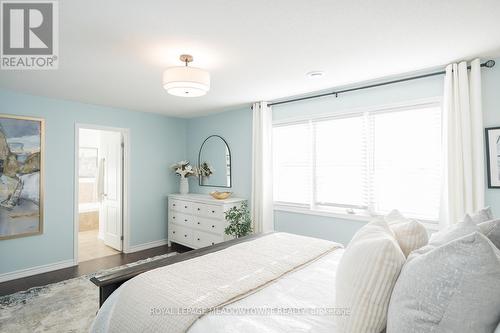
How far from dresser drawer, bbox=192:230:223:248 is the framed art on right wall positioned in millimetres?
3308

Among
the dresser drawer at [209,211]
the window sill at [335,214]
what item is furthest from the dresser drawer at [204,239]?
the window sill at [335,214]

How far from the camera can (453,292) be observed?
813 millimetres

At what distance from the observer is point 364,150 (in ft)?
10.8

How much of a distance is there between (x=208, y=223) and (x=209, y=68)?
252 centimetres

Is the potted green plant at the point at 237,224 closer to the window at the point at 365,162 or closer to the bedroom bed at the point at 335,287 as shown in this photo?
the window at the point at 365,162

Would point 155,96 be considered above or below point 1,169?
above

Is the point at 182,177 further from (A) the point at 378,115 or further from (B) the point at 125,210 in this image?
(A) the point at 378,115

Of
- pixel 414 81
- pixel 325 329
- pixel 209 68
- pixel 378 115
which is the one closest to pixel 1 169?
pixel 209 68

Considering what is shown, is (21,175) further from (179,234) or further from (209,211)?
(209,211)

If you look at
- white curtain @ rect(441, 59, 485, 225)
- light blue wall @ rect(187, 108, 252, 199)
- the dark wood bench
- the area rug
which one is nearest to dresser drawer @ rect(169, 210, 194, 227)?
light blue wall @ rect(187, 108, 252, 199)

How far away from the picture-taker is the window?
288cm

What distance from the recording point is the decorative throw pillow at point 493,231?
104cm

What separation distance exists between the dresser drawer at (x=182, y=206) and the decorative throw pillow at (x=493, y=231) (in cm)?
403

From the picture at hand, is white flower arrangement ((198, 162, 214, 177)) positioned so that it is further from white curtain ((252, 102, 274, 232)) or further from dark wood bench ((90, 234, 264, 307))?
dark wood bench ((90, 234, 264, 307))
